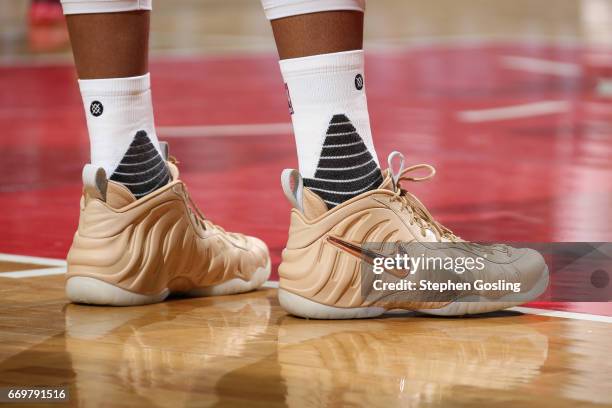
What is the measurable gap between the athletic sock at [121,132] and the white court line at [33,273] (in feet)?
0.99

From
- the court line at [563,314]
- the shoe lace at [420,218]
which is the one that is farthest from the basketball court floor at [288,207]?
the shoe lace at [420,218]

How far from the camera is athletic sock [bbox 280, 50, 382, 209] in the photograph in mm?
1919

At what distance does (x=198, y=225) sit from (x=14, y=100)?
137 inches

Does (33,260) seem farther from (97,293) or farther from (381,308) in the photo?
(381,308)

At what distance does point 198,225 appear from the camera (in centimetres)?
213

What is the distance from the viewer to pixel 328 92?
1925 millimetres

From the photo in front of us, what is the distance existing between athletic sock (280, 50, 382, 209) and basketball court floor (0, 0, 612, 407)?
208 mm

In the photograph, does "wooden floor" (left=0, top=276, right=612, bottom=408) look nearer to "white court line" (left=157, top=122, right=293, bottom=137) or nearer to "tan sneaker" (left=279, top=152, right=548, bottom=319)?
"tan sneaker" (left=279, top=152, right=548, bottom=319)

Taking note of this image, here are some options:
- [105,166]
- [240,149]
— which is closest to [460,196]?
[240,149]

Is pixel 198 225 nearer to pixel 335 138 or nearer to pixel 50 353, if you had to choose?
pixel 335 138

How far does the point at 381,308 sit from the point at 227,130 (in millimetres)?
2727

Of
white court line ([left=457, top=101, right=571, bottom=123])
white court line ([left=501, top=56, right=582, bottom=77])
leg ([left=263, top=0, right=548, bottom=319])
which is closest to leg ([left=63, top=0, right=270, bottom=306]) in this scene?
leg ([left=263, top=0, right=548, bottom=319])

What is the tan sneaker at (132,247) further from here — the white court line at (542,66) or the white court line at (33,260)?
the white court line at (542,66)

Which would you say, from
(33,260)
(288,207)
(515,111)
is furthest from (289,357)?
(515,111)
